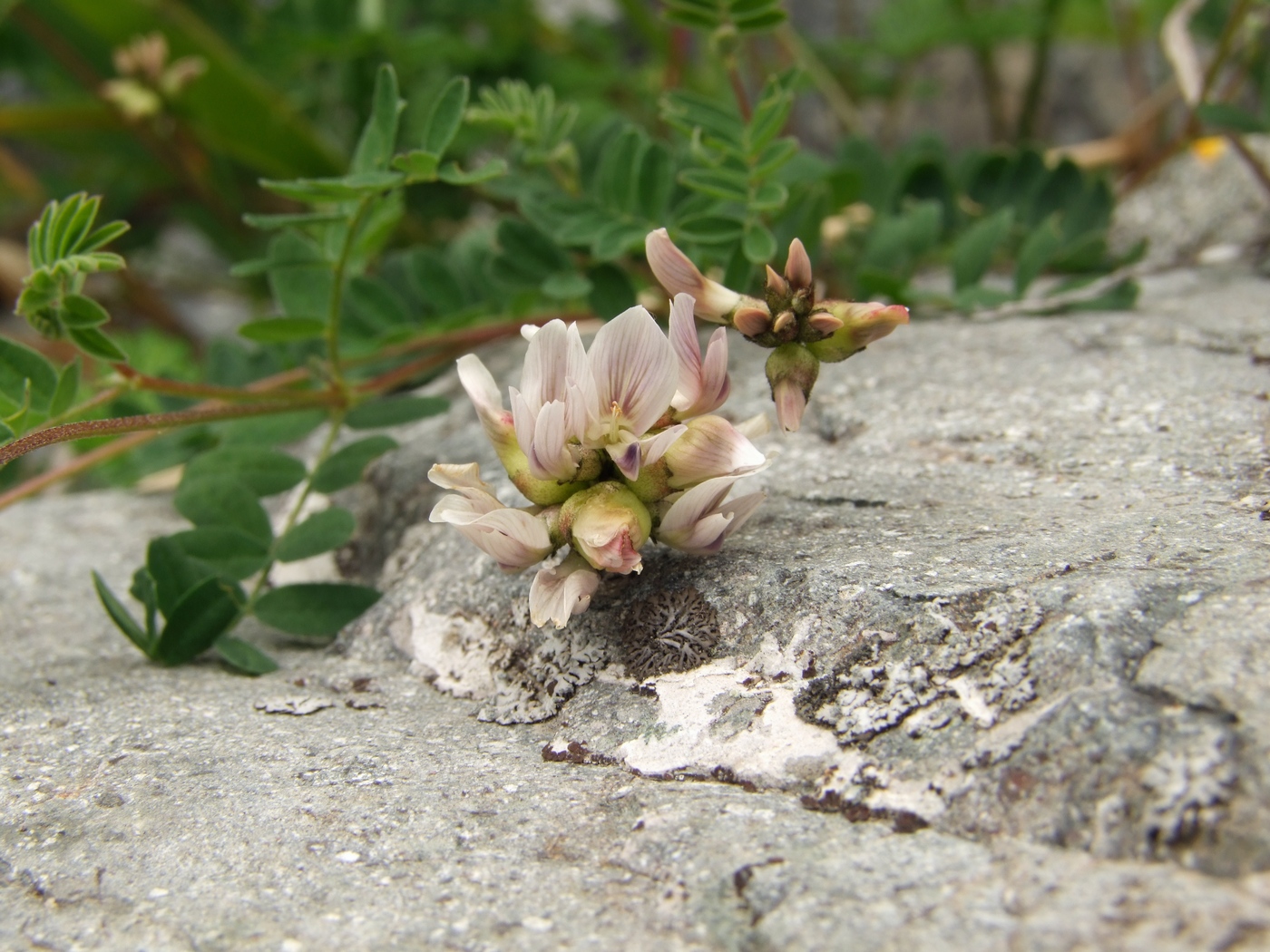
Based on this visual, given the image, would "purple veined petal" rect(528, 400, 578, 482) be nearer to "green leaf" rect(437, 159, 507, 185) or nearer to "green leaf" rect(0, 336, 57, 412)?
"green leaf" rect(437, 159, 507, 185)

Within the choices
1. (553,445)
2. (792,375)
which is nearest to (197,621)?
(553,445)

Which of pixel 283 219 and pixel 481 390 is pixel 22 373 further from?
pixel 481 390

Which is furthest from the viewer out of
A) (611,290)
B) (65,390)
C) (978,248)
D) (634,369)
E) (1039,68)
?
(1039,68)

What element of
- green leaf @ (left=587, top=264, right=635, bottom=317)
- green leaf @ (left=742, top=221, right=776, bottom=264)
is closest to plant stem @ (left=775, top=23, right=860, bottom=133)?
green leaf @ (left=587, top=264, right=635, bottom=317)

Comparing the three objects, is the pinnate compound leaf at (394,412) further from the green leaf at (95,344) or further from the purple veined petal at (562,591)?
the purple veined petal at (562,591)

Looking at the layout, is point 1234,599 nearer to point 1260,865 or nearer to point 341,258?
point 1260,865

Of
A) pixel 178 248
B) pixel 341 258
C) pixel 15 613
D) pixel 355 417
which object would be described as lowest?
pixel 15 613

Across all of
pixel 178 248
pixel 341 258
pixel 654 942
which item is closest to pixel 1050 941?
pixel 654 942

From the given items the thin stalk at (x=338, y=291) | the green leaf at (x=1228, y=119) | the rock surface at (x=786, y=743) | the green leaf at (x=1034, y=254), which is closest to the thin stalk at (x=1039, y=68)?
the green leaf at (x=1228, y=119)
